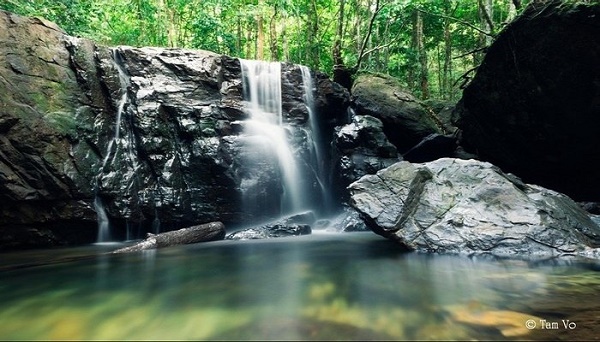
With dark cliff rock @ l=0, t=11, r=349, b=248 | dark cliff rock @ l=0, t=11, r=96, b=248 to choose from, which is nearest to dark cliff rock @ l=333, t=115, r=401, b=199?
dark cliff rock @ l=0, t=11, r=349, b=248

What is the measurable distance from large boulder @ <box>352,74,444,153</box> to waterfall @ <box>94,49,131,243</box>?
7647 mm

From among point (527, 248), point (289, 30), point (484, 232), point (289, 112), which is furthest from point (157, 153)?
point (289, 30)

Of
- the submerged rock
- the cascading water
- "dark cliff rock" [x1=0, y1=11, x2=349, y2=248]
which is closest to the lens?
"dark cliff rock" [x1=0, y1=11, x2=349, y2=248]

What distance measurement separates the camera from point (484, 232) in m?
5.81

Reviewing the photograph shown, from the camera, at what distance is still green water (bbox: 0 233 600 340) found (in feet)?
9.06

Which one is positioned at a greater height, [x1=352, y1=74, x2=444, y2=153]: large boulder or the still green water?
[x1=352, y1=74, x2=444, y2=153]: large boulder

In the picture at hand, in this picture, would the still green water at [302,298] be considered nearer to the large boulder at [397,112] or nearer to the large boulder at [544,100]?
the large boulder at [544,100]

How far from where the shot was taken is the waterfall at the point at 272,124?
10.9 meters

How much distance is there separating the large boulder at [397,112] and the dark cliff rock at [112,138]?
3.29 meters

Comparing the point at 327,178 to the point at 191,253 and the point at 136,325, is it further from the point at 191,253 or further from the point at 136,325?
the point at 136,325

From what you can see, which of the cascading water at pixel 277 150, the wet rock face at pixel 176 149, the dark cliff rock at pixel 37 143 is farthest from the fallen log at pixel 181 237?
the dark cliff rock at pixel 37 143

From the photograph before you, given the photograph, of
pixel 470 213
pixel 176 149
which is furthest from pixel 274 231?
pixel 470 213

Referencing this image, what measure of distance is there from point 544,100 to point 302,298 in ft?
25.4

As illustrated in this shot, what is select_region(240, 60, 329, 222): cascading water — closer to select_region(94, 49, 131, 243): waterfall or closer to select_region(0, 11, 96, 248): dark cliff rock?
select_region(94, 49, 131, 243): waterfall
